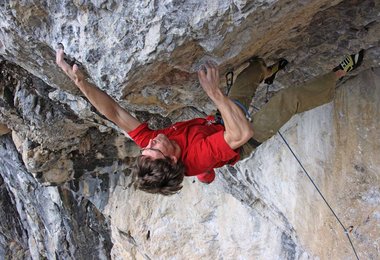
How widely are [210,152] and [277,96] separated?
1.88 ft

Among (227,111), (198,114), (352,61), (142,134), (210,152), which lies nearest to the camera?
(227,111)

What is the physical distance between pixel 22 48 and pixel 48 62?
206mm

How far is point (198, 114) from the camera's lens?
384 cm

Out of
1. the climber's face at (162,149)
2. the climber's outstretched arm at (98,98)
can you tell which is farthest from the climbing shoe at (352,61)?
the climber's outstretched arm at (98,98)

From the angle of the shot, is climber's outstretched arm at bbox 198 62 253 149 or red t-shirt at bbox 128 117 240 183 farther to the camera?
red t-shirt at bbox 128 117 240 183

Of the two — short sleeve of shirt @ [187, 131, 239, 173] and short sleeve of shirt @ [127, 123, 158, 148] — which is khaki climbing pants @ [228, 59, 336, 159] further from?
short sleeve of shirt @ [127, 123, 158, 148]

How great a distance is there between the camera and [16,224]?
8.11 metres

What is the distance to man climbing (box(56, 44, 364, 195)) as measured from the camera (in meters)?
2.23

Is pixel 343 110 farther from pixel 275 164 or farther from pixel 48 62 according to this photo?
pixel 48 62

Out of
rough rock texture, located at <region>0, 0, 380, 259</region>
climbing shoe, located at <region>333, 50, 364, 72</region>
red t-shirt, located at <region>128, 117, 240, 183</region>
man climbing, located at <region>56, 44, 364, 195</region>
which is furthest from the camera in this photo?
climbing shoe, located at <region>333, 50, 364, 72</region>

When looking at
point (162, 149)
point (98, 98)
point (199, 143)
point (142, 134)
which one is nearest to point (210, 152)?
point (199, 143)

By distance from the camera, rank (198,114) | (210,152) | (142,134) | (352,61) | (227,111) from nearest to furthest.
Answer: (227,111) < (210,152) < (352,61) < (142,134) < (198,114)

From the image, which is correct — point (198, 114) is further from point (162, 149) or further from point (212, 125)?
point (162, 149)

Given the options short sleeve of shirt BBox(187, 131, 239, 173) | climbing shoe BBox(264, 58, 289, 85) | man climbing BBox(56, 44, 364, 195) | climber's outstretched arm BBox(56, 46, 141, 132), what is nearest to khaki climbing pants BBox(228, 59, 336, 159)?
man climbing BBox(56, 44, 364, 195)
